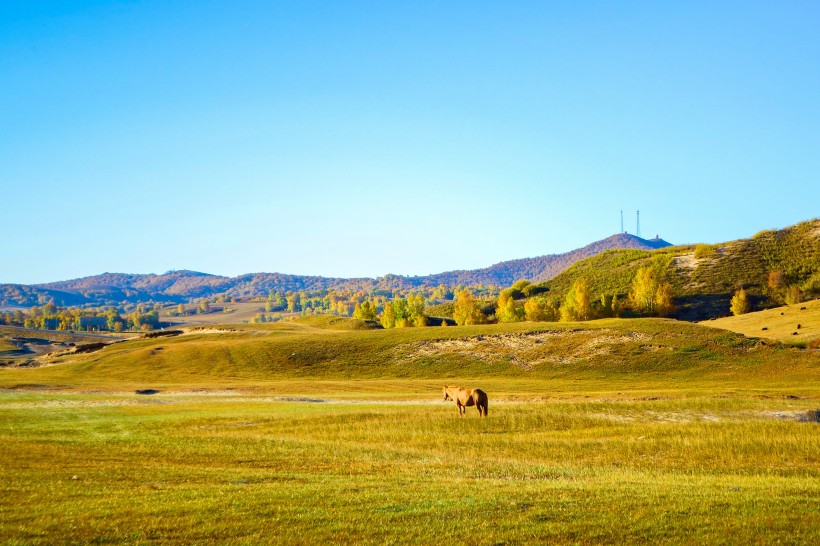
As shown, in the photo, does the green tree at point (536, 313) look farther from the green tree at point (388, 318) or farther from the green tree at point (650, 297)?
the green tree at point (388, 318)

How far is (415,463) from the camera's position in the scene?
26.8 metres

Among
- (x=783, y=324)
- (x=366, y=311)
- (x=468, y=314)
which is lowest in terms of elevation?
(x=783, y=324)

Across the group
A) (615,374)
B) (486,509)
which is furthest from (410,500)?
(615,374)

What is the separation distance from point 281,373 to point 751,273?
124 metres

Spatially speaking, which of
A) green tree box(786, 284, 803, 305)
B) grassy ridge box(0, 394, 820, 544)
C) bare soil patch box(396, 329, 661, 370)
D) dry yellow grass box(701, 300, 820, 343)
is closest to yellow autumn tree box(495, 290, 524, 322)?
dry yellow grass box(701, 300, 820, 343)

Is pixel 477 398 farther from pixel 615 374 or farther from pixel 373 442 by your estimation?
pixel 615 374

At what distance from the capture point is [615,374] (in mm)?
78500

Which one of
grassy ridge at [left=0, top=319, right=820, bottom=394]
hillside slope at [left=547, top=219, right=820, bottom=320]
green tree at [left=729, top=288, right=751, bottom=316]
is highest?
hillside slope at [left=547, top=219, right=820, bottom=320]

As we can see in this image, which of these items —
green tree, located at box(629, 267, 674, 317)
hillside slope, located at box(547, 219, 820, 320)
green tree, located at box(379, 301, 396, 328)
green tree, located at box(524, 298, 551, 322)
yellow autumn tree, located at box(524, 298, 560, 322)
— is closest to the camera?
green tree, located at box(524, 298, 551, 322)

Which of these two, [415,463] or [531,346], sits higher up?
[415,463]

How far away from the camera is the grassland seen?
47.4 ft

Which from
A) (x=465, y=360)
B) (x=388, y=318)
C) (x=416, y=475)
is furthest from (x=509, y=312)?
(x=416, y=475)

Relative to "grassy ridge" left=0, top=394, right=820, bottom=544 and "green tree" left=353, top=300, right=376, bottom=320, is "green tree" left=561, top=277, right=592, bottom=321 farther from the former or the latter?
"grassy ridge" left=0, top=394, right=820, bottom=544

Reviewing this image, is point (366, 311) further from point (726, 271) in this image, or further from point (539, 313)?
point (726, 271)
